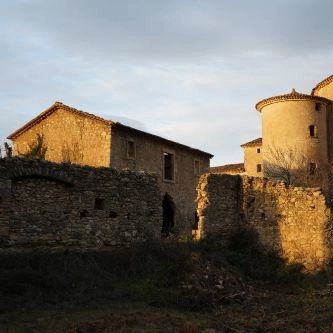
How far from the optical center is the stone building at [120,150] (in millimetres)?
25656

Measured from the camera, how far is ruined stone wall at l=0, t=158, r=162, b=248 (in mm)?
13648

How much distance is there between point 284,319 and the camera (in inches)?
428

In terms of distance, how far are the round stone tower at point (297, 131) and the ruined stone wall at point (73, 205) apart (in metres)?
18.1

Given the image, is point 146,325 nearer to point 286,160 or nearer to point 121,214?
point 121,214

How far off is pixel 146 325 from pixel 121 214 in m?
6.01

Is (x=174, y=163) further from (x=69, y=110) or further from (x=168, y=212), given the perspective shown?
(x=69, y=110)

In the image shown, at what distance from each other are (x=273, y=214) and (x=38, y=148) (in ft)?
47.4

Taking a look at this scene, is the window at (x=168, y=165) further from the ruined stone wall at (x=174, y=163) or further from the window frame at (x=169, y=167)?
the ruined stone wall at (x=174, y=163)

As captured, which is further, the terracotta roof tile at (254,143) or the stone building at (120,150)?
the terracotta roof tile at (254,143)

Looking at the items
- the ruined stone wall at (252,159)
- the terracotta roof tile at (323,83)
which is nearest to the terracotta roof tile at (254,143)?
the ruined stone wall at (252,159)

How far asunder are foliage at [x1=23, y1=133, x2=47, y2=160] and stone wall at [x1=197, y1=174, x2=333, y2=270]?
489 inches

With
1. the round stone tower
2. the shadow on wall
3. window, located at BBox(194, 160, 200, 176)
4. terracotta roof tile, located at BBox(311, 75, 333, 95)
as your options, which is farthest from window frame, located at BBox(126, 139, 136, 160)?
terracotta roof tile, located at BBox(311, 75, 333, 95)

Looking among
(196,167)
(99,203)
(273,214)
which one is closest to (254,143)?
(196,167)

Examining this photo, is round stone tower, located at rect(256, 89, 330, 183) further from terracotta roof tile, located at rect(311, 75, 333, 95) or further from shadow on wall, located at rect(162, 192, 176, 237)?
shadow on wall, located at rect(162, 192, 176, 237)
